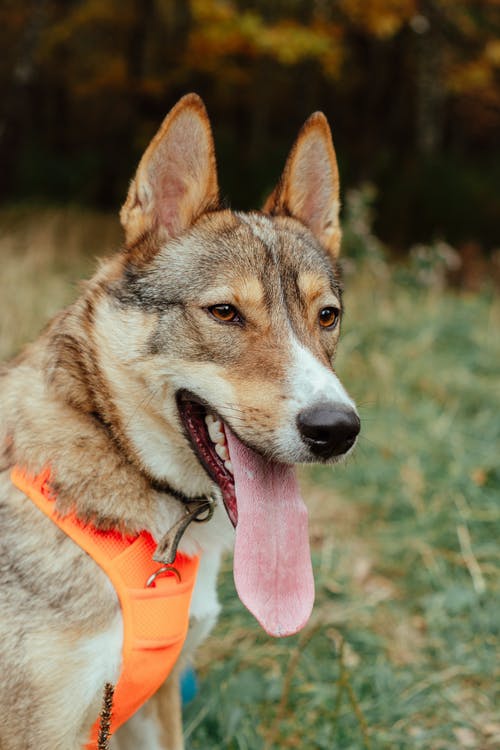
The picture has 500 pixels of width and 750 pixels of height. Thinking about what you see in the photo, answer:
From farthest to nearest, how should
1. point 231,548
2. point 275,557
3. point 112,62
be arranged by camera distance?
point 112,62 < point 231,548 < point 275,557

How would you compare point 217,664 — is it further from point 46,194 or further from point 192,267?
point 46,194

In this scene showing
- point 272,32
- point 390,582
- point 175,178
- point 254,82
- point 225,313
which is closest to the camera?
point 225,313

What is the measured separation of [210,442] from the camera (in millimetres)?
2455

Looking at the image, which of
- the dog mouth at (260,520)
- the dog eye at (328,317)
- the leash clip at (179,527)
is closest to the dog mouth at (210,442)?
the dog mouth at (260,520)

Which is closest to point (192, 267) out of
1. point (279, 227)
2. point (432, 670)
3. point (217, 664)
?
point (279, 227)

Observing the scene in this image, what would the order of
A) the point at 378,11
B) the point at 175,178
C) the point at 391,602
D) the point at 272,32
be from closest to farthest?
the point at 175,178 < the point at 391,602 < the point at 272,32 < the point at 378,11

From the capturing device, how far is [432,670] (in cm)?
373

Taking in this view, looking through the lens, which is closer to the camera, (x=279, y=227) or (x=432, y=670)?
(x=279, y=227)

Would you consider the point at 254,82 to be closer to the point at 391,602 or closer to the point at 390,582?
the point at 390,582

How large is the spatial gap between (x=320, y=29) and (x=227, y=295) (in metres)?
10.4

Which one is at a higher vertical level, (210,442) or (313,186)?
(313,186)

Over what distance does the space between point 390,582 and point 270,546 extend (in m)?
2.41

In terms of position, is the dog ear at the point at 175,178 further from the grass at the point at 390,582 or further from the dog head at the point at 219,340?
the grass at the point at 390,582

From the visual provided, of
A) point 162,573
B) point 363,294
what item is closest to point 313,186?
point 162,573
